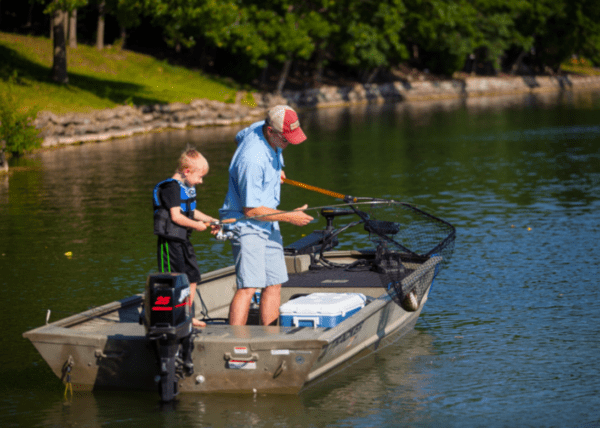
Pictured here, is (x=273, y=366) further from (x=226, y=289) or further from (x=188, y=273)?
(x=226, y=289)

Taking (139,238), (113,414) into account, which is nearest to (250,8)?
(139,238)

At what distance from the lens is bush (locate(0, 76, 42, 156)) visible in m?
26.1

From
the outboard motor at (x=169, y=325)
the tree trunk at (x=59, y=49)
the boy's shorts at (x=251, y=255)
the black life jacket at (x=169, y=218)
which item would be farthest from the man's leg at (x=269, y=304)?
the tree trunk at (x=59, y=49)

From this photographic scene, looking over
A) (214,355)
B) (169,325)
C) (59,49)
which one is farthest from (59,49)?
(169,325)

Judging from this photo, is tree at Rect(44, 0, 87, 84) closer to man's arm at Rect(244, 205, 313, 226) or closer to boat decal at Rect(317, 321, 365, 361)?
man's arm at Rect(244, 205, 313, 226)

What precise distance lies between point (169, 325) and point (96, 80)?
36449 mm

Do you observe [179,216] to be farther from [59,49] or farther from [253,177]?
[59,49]

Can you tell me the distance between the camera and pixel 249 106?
144 feet

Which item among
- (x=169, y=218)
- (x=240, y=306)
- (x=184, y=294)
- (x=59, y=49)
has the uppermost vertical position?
(x=59, y=49)

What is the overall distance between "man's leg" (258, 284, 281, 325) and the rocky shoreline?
24.0 metres

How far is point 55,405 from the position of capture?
741 cm

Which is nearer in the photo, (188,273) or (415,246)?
(188,273)

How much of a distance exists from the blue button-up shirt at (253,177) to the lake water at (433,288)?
4.71ft

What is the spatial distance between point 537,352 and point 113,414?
4.01m
